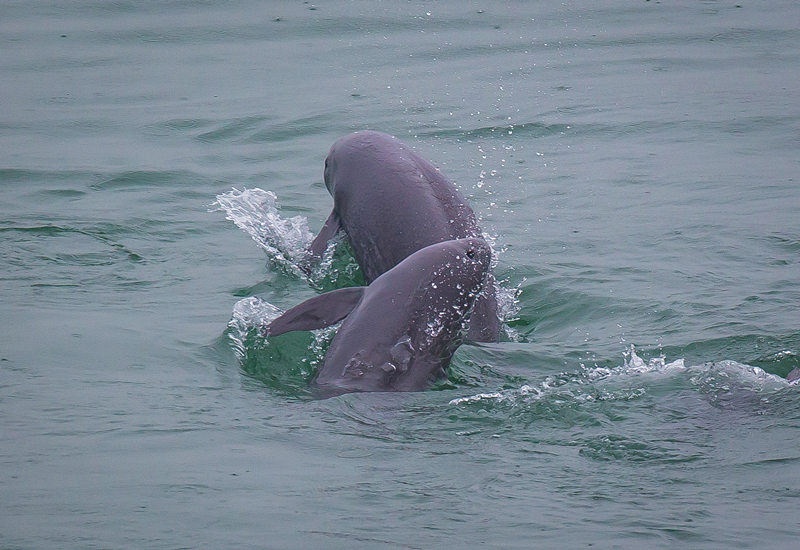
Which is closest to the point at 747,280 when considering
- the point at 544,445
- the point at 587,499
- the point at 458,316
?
the point at 458,316

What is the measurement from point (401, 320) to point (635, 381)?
1.51 metres

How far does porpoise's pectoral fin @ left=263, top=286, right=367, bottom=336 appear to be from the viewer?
24.5 ft

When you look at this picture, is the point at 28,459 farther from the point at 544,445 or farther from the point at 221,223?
the point at 221,223

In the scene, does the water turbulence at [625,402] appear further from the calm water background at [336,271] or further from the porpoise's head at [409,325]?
the porpoise's head at [409,325]

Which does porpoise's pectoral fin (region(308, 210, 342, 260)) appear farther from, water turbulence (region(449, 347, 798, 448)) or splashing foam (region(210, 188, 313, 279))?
water turbulence (region(449, 347, 798, 448))

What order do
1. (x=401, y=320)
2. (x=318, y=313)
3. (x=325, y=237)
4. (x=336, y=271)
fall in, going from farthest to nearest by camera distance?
1. (x=325, y=237)
2. (x=336, y=271)
3. (x=318, y=313)
4. (x=401, y=320)

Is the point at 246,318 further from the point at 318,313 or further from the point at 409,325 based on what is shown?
the point at 409,325

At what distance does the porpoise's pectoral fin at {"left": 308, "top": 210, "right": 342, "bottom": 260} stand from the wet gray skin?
6.71ft

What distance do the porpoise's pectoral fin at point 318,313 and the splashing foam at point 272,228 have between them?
2.10 meters

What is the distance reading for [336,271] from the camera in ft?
31.2

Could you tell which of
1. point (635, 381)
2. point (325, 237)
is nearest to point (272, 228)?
point (325, 237)

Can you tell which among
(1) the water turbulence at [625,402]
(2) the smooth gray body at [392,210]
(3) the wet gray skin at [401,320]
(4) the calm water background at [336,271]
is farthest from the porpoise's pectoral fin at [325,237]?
(1) the water turbulence at [625,402]

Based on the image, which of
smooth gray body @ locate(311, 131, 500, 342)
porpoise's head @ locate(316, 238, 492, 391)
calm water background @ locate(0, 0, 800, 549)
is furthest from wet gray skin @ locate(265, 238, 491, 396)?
smooth gray body @ locate(311, 131, 500, 342)

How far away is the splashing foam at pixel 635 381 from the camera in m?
6.80
